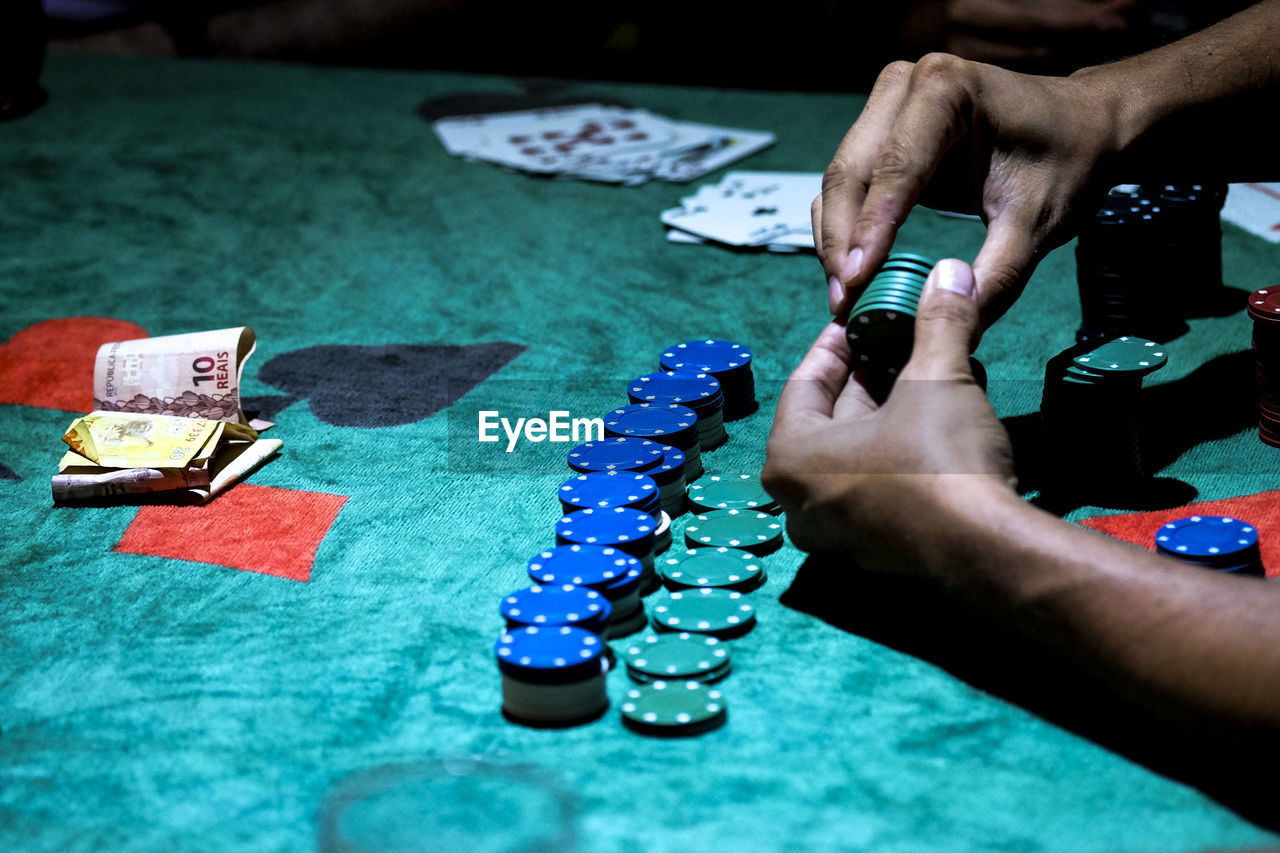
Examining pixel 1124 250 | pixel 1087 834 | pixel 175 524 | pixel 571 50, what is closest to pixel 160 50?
pixel 571 50

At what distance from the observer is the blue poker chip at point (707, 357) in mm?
2074

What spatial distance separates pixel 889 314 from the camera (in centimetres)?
148

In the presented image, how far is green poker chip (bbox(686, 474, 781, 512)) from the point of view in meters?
1.73

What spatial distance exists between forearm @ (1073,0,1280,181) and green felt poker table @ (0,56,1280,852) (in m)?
0.43

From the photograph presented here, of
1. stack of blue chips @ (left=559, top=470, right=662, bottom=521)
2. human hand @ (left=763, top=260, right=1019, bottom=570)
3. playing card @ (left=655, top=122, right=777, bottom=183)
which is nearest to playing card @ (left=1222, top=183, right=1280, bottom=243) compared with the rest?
playing card @ (left=655, top=122, right=777, bottom=183)

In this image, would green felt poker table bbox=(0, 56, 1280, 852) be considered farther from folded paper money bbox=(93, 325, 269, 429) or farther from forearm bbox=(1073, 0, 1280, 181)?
forearm bbox=(1073, 0, 1280, 181)

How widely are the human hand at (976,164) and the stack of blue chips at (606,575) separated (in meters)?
0.48

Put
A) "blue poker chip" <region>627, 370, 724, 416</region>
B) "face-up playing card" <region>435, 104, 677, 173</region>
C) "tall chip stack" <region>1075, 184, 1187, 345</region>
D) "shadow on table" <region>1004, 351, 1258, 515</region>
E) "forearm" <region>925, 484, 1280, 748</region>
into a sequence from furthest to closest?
"face-up playing card" <region>435, 104, 677, 173</region> → "tall chip stack" <region>1075, 184, 1187, 345</region> → "blue poker chip" <region>627, 370, 724, 416</region> → "shadow on table" <region>1004, 351, 1258, 515</region> → "forearm" <region>925, 484, 1280, 748</region>

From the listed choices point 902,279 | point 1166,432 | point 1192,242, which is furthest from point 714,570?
point 1192,242

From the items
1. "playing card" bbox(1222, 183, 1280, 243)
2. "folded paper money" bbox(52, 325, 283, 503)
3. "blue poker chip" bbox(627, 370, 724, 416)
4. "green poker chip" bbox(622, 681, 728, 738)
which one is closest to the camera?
"green poker chip" bbox(622, 681, 728, 738)

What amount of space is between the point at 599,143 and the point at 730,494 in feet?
7.24

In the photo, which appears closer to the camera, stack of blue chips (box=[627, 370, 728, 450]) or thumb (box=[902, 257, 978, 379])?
thumb (box=[902, 257, 978, 379])

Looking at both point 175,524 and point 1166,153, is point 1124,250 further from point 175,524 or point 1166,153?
point 175,524

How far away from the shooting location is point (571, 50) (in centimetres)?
632
